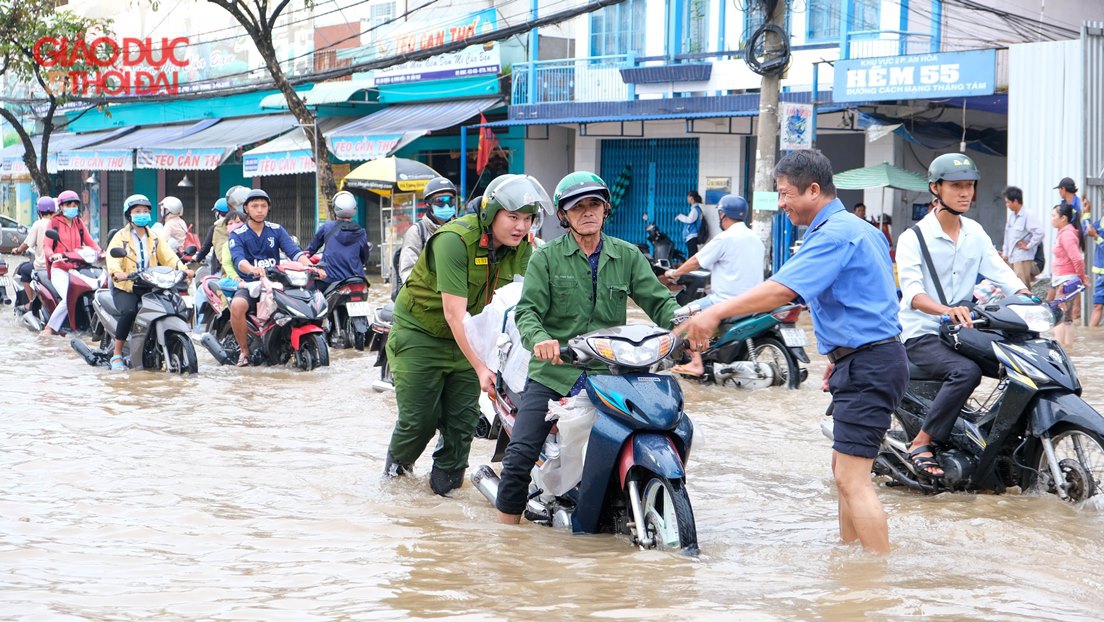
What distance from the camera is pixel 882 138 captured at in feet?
62.4

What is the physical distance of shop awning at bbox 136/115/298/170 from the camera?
26.2m

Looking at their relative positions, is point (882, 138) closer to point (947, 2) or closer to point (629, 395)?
point (947, 2)

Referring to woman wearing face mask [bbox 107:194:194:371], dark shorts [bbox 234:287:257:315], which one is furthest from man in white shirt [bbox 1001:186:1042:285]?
woman wearing face mask [bbox 107:194:194:371]

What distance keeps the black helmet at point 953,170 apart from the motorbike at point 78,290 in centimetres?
923

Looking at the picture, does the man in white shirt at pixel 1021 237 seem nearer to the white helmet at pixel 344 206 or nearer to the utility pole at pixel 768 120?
the utility pole at pixel 768 120

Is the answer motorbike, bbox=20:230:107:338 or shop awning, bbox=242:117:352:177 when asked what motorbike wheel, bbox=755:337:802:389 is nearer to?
motorbike, bbox=20:230:107:338

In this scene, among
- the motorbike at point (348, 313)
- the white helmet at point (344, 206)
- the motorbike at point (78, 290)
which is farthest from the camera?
the motorbike at point (78, 290)

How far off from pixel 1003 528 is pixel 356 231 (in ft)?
26.4

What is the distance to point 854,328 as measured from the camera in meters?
4.52

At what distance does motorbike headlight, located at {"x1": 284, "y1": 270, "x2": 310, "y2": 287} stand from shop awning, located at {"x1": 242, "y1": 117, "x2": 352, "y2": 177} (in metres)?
13.2

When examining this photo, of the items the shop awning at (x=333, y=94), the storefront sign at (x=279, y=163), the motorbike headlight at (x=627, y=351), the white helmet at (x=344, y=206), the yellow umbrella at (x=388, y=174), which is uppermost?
the shop awning at (x=333, y=94)

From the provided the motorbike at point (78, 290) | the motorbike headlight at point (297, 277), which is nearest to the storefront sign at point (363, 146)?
the motorbike at point (78, 290)

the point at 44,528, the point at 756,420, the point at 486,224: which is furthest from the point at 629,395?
the point at 756,420

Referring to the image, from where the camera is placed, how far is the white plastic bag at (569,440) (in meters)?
4.69
